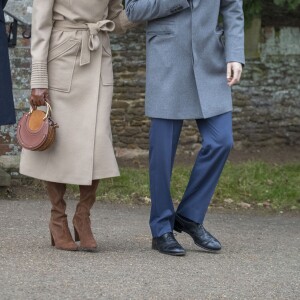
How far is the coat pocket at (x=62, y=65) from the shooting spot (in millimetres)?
6734

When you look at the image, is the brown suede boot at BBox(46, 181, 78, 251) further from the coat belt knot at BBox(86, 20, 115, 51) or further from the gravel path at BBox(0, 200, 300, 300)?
the coat belt knot at BBox(86, 20, 115, 51)

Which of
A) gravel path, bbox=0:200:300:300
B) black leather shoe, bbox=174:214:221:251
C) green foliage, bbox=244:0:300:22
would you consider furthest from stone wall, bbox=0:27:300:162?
black leather shoe, bbox=174:214:221:251

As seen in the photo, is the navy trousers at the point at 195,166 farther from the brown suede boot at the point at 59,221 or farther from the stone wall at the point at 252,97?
the stone wall at the point at 252,97

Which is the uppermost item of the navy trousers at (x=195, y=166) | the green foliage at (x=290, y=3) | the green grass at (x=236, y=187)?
the green foliage at (x=290, y=3)

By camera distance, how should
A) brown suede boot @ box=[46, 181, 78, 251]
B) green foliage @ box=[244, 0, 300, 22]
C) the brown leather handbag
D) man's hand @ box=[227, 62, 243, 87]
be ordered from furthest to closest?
1. green foliage @ box=[244, 0, 300, 22]
2. brown suede boot @ box=[46, 181, 78, 251]
3. man's hand @ box=[227, 62, 243, 87]
4. the brown leather handbag

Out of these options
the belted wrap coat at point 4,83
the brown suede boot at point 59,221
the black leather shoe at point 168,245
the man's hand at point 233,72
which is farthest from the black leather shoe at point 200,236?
the belted wrap coat at point 4,83

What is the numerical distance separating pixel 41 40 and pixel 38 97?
332mm

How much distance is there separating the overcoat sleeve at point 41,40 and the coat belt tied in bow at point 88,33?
0.39ft

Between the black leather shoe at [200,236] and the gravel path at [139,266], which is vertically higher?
the black leather shoe at [200,236]

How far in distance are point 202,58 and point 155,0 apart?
0.44 meters

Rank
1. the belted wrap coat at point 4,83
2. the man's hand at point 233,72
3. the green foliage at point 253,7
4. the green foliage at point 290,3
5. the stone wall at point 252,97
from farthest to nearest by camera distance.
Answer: the stone wall at point 252,97
the green foliage at point 253,7
the green foliage at point 290,3
the belted wrap coat at point 4,83
the man's hand at point 233,72

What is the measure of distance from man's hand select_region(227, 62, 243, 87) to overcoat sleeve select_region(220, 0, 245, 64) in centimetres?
3

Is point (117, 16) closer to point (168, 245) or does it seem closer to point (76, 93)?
point (76, 93)

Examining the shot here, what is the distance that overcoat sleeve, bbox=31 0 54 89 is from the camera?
6.64 meters
